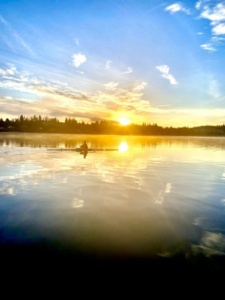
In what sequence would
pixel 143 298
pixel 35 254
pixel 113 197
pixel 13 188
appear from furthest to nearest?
pixel 13 188 → pixel 113 197 → pixel 35 254 → pixel 143 298

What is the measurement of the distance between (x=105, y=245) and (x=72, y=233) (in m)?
2.37

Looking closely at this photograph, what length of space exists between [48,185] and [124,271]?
17.4 m

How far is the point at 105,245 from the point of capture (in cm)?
1345

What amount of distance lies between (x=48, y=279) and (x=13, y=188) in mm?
16082

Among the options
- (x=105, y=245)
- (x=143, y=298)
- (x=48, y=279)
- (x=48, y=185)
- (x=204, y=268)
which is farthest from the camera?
(x=48, y=185)

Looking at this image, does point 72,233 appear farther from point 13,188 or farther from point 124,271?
point 13,188

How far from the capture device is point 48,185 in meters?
27.0

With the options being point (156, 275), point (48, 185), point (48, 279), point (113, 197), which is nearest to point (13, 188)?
point (48, 185)

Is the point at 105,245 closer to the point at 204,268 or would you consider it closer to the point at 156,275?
the point at 156,275

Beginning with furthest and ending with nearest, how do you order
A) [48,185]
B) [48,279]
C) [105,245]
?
[48,185], [105,245], [48,279]

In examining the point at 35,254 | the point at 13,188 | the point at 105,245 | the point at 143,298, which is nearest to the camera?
the point at 143,298

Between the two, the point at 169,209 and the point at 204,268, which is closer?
the point at 204,268

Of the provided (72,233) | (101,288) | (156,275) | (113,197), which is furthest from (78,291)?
(113,197)

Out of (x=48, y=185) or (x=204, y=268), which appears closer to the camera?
(x=204, y=268)
